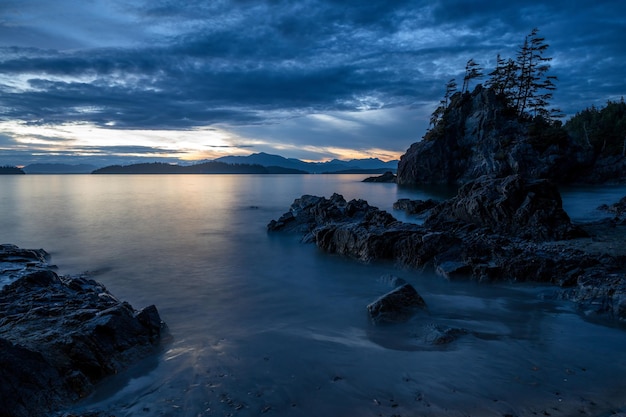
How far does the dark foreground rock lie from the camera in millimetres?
5047

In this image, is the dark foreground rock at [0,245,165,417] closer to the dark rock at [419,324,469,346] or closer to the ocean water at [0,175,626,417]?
the ocean water at [0,175,626,417]

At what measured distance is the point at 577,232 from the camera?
51.3 ft

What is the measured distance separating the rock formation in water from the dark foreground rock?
48710 mm

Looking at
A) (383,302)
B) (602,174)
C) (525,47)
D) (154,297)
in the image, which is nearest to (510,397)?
(383,302)

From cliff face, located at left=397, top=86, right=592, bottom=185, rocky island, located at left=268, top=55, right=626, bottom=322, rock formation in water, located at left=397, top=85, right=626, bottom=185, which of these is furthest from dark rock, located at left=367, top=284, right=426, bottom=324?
cliff face, located at left=397, top=86, right=592, bottom=185

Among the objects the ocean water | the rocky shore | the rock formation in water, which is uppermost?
the rock formation in water

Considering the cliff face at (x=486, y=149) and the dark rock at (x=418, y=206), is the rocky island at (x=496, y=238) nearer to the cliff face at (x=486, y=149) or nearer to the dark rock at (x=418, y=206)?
the dark rock at (x=418, y=206)

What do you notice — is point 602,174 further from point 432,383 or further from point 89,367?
point 89,367

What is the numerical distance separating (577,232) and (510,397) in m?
13.3

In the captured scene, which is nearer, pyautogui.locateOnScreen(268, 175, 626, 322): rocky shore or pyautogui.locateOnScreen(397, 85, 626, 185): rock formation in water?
pyautogui.locateOnScreen(268, 175, 626, 322): rocky shore

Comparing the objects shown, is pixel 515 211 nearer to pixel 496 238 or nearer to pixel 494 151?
pixel 496 238

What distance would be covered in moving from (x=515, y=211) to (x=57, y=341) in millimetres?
17713

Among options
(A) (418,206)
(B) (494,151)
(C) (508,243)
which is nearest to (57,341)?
(C) (508,243)

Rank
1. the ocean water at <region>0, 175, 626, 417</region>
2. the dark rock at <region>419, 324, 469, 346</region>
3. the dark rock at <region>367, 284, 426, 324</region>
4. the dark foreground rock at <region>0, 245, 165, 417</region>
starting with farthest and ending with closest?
the dark rock at <region>367, 284, 426, 324</region>, the dark rock at <region>419, 324, 469, 346</region>, the ocean water at <region>0, 175, 626, 417</region>, the dark foreground rock at <region>0, 245, 165, 417</region>
